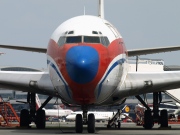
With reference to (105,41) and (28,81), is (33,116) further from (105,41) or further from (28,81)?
(105,41)

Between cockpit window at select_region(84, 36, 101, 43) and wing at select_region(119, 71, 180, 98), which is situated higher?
cockpit window at select_region(84, 36, 101, 43)

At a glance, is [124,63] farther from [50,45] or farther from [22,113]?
[22,113]

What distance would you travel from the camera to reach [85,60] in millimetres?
27609

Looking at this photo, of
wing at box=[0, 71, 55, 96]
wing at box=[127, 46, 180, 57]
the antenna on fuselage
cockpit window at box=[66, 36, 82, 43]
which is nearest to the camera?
cockpit window at box=[66, 36, 82, 43]

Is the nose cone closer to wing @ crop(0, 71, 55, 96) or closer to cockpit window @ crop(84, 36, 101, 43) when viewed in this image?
cockpit window @ crop(84, 36, 101, 43)

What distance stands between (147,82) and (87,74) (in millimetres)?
6730

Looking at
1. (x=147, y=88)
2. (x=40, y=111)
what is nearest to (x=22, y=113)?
(x=40, y=111)

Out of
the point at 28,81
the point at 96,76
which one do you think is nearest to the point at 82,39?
the point at 96,76

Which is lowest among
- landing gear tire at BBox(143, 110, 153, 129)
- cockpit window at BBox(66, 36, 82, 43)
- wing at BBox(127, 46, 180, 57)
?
landing gear tire at BBox(143, 110, 153, 129)

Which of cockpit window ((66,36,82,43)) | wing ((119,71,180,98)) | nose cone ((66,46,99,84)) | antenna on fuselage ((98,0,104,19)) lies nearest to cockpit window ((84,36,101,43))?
cockpit window ((66,36,82,43))

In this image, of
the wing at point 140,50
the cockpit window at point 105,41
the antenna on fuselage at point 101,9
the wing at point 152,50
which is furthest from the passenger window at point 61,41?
the antenna on fuselage at point 101,9

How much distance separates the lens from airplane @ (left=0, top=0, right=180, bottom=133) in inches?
1110

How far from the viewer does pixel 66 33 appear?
30.0 meters

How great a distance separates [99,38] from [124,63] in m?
3.39
